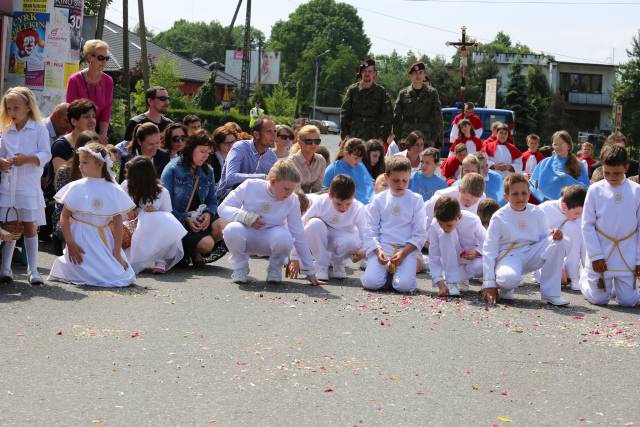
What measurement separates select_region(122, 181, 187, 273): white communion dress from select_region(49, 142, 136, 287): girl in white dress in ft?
2.75

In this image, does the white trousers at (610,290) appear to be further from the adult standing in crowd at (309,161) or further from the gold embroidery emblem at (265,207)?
the adult standing in crowd at (309,161)

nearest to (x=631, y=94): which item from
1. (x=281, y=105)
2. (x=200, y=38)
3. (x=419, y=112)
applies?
(x=281, y=105)

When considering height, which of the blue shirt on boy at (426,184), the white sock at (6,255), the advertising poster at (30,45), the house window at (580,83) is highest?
the house window at (580,83)

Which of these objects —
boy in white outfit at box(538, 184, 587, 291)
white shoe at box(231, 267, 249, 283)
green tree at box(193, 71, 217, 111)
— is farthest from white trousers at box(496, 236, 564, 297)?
green tree at box(193, 71, 217, 111)

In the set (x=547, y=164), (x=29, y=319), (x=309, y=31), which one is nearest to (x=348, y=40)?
(x=309, y=31)

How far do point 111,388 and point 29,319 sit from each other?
7.36ft

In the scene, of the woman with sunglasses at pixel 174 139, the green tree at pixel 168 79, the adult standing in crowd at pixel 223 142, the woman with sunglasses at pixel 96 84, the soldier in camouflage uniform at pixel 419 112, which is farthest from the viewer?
the green tree at pixel 168 79

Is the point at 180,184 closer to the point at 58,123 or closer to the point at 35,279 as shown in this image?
the point at 58,123

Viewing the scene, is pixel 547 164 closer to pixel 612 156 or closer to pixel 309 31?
pixel 612 156

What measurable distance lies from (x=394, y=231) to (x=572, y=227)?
213 cm

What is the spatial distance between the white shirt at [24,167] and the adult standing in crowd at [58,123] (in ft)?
8.79

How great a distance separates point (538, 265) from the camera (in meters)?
10.4

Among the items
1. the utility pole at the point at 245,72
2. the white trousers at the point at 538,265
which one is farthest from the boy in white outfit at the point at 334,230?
the utility pole at the point at 245,72

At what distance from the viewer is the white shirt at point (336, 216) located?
11.6 m
